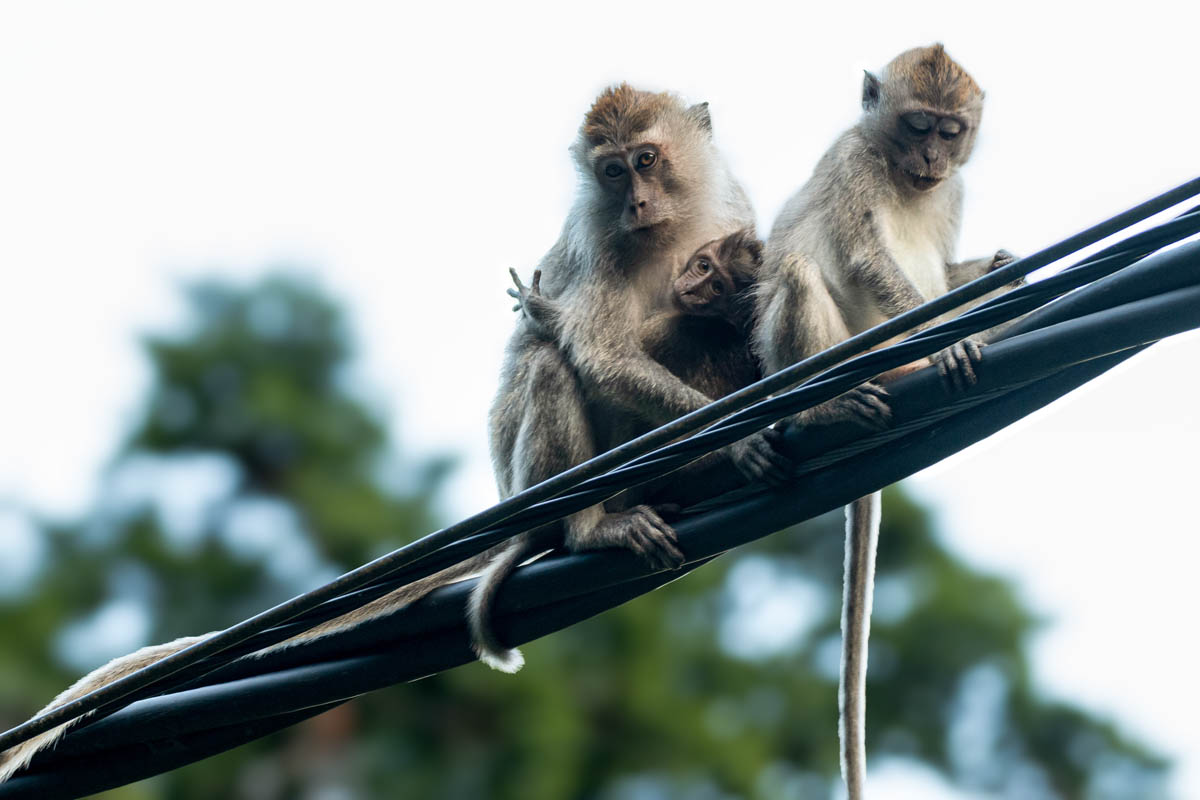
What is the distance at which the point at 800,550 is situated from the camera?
2156 cm

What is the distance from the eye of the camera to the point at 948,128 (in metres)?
5.67

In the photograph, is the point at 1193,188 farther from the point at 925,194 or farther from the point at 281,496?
the point at 281,496

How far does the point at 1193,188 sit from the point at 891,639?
62.6ft

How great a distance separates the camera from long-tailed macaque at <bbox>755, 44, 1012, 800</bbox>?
5023mm

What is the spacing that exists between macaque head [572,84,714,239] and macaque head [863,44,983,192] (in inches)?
38.7

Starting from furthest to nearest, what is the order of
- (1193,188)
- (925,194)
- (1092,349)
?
(925,194) < (1092,349) < (1193,188)

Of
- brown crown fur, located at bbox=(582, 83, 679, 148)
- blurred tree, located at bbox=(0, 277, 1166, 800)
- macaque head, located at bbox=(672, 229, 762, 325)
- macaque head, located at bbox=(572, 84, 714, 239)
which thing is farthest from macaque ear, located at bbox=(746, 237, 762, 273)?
blurred tree, located at bbox=(0, 277, 1166, 800)

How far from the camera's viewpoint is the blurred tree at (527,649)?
1856 centimetres

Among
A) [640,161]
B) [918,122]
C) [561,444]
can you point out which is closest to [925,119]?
[918,122]

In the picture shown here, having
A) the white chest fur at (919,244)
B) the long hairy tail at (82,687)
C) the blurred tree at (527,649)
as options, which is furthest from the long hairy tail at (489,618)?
the blurred tree at (527,649)

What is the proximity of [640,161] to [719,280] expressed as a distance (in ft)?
2.81

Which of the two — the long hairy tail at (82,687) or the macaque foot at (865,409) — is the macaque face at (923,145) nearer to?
the macaque foot at (865,409)

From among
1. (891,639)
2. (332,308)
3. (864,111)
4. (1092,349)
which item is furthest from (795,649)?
(1092,349)

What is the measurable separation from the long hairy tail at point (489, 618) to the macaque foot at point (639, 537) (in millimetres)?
322
